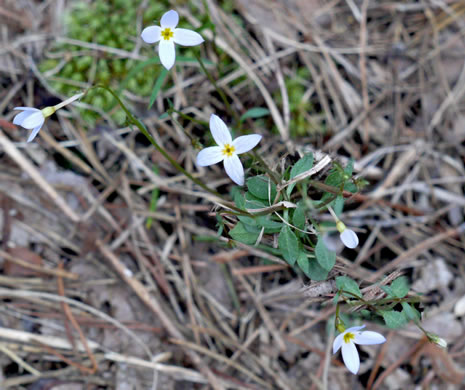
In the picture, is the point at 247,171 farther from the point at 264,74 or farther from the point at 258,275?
the point at 264,74

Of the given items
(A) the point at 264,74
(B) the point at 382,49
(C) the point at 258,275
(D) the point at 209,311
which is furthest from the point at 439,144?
(D) the point at 209,311

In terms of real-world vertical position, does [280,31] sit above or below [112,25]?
below

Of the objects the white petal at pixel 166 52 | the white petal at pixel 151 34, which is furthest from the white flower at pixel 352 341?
the white petal at pixel 151 34

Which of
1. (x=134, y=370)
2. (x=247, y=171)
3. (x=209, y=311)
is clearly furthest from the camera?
(x=209, y=311)

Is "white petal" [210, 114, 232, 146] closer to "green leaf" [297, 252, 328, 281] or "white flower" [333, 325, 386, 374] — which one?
"green leaf" [297, 252, 328, 281]

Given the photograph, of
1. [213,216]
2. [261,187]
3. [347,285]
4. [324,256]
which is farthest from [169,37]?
[347,285]

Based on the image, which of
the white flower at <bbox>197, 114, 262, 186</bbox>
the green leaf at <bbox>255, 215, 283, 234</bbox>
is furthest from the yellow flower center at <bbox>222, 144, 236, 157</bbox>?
the green leaf at <bbox>255, 215, 283, 234</bbox>
